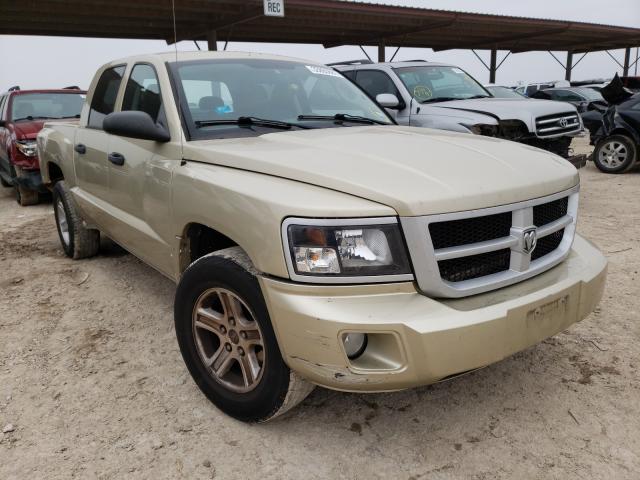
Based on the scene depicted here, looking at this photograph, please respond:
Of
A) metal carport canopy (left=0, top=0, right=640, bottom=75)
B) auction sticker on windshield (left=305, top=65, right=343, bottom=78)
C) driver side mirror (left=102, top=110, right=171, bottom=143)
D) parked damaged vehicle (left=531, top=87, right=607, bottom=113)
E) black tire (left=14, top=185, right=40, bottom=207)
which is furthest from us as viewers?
parked damaged vehicle (left=531, top=87, right=607, bottom=113)

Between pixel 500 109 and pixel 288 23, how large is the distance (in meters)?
11.7

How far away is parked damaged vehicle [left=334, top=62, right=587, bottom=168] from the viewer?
642 cm

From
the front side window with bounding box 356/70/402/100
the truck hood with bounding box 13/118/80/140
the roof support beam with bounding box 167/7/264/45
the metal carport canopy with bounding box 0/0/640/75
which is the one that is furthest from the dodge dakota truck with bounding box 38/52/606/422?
the roof support beam with bounding box 167/7/264/45

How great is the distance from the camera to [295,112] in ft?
10.5

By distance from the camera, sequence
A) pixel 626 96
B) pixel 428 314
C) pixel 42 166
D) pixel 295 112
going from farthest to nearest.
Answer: pixel 626 96
pixel 42 166
pixel 295 112
pixel 428 314

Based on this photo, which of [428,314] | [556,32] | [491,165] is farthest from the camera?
[556,32]

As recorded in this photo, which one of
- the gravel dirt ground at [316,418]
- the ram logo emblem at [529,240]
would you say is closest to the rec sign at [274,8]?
the gravel dirt ground at [316,418]

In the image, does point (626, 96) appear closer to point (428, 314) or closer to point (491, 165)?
point (491, 165)

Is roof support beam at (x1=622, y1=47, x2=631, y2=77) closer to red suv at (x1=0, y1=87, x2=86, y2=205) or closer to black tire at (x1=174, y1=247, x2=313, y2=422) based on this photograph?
red suv at (x1=0, y1=87, x2=86, y2=205)

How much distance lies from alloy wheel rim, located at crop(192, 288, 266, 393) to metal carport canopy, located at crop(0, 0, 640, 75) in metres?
11.9

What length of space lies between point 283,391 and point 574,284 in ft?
4.31

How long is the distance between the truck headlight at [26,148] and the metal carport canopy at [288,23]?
584cm

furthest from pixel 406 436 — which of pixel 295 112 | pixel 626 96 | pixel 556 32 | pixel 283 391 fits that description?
Result: pixel 556 32

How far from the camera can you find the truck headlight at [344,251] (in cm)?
197
